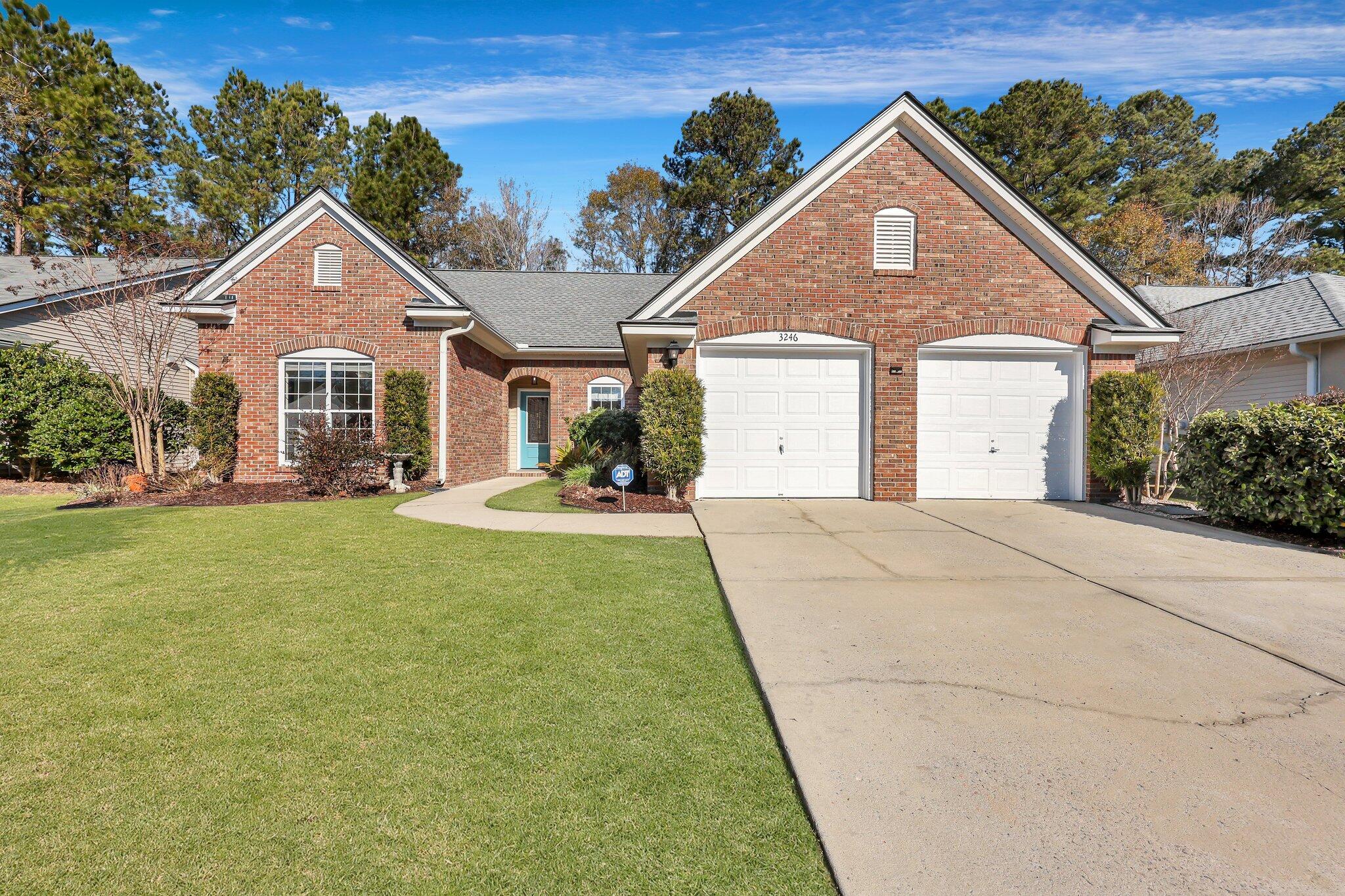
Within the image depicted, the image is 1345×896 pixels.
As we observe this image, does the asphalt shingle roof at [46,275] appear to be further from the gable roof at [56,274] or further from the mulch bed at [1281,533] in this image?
the mulch bed at [1281,533]

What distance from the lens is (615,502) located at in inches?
372

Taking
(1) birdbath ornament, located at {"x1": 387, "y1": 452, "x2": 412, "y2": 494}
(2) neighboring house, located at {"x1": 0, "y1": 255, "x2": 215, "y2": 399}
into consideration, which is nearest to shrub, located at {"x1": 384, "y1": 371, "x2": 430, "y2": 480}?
(1) birdbath ornament, located at {"x1": 387, "y1": 452, "x2": 412, "y2": 494}

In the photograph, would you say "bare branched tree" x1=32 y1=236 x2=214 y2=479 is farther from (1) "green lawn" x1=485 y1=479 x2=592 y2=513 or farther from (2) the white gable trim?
(1) "green lawn" x1=485 y1=479 x2=592 y2=513

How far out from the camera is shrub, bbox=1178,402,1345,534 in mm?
6508

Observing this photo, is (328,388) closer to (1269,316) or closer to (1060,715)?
(1060,715)

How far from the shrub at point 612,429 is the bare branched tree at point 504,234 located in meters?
21.9

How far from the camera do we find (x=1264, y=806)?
7.28ft

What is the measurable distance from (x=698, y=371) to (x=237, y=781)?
837 centimetres

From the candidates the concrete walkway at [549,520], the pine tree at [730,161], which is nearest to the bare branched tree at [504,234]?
the pine tree at [730,161]

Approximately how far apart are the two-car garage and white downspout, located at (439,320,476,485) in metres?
5.82

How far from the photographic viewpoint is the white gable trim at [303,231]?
1220 cm

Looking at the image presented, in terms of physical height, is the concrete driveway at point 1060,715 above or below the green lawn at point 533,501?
below

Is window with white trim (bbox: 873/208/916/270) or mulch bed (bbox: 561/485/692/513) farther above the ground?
A: window with white trim (bbox: 873/208/916/270)

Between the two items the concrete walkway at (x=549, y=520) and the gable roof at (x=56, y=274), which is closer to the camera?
the concrete walkway at (x=549, y=520)
